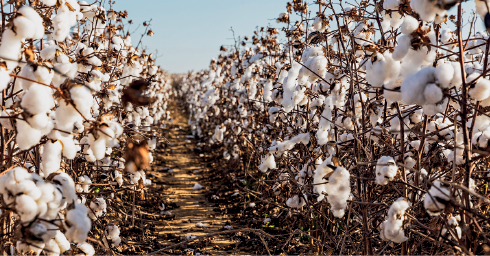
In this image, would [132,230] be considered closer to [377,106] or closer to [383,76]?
[377,106]

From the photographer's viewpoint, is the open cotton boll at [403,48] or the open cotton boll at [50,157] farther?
the open cotton boll at [50,157]

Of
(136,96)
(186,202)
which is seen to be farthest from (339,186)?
(186,202)

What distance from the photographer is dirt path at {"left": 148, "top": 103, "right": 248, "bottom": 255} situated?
4266mm

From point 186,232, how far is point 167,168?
3418mm

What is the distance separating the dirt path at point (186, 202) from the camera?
4.27 metres

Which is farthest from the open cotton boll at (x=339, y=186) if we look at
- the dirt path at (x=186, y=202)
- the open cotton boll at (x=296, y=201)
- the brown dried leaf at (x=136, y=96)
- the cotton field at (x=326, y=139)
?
the dirt path at (x=186, y=202)

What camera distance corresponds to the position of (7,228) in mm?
1871

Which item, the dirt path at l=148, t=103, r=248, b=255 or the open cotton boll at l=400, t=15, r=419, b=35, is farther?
the dirt path at l=148, t=103, r=248, b=255

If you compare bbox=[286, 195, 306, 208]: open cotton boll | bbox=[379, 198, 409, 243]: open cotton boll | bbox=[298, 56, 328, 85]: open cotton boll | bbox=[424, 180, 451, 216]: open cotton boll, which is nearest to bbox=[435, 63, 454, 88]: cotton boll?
bbox=[424, 180, 451, 216]: open cotton boll

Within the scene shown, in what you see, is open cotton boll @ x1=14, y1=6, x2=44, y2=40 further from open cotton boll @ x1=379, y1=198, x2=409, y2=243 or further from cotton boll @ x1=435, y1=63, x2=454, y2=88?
open cotton boll @ x1=379, y1=198, x2=409, y2=243

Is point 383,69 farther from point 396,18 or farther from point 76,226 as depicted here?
point 76,226

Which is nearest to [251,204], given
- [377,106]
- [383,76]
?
[377,106]

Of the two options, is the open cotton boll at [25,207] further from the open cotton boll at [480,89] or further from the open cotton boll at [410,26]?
the open cotton boll at [480,89]

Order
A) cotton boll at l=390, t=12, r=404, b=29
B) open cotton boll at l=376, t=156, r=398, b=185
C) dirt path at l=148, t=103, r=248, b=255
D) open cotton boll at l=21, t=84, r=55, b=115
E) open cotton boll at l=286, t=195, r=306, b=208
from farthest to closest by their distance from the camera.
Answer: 1. dirt path at l=148, t=103, r=248, b=255
2. open cotton boll at l=286, t=195, r=306, b=208
3. cotton boll at l=390, t=12, r=404, b=29
4. open cotton boll at l=376, t=156, r=398, b=185
5. open cotton boll at l=21, t=84, r=55, b=115
